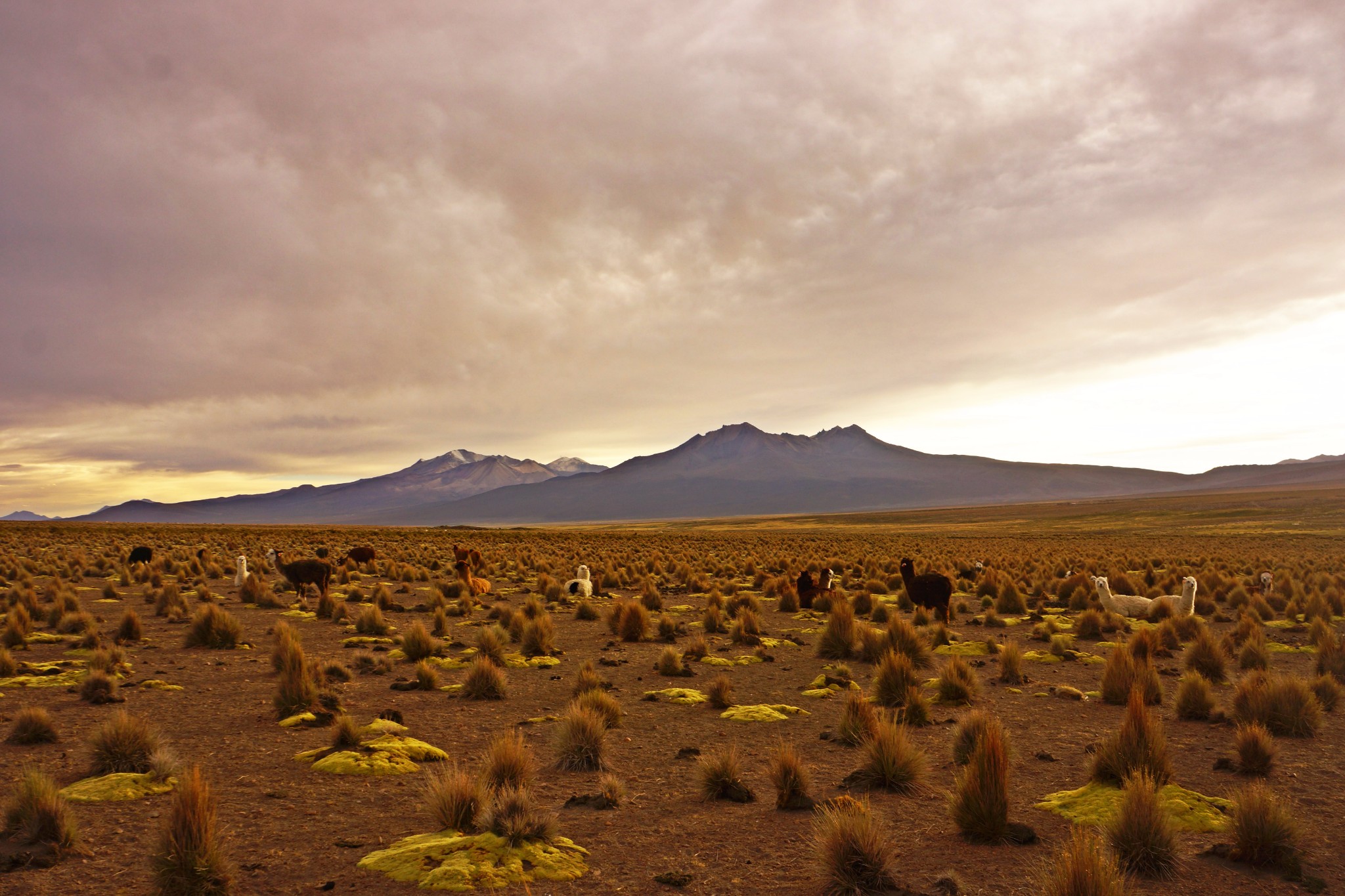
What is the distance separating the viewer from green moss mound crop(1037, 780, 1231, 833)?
6094 millimetres

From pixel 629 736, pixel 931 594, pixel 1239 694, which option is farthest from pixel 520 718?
pixel 931 594

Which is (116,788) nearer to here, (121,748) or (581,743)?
(121,748)

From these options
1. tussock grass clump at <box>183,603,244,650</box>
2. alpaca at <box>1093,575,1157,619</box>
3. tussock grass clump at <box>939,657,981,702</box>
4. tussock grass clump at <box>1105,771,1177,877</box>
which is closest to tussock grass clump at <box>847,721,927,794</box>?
tussock grass clump at <box>1105,771,1177,877</box>

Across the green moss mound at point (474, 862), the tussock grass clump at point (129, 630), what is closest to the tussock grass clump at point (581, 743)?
the green moss mound at point (474, 862)

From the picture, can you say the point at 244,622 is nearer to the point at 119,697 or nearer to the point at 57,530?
the point at 119,697

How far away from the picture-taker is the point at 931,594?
18.2 meters

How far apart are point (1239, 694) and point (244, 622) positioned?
1879 centimetres

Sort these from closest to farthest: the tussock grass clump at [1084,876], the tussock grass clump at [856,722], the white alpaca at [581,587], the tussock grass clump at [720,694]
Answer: the tussock grass clump at [1084,876] → the tussock grass clump at [856,722] → the tussock grass clump at [720,694] → the white alpaca at [581,587]

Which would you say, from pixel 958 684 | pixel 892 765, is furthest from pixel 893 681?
pixel 892 765

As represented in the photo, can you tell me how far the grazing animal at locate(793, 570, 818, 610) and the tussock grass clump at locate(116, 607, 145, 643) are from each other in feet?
52.5

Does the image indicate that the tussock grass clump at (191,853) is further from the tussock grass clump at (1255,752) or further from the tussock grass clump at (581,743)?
the tussock grass clump at (1255,752)

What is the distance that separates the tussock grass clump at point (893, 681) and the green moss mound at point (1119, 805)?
361cm

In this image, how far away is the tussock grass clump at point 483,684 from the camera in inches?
428

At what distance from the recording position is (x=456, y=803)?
19.7 feet
